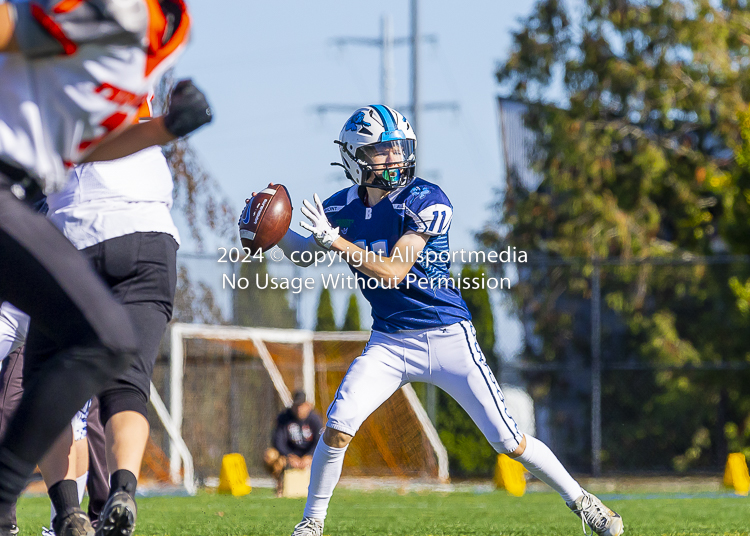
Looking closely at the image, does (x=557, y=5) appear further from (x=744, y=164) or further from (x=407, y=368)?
(x=407, y=368)

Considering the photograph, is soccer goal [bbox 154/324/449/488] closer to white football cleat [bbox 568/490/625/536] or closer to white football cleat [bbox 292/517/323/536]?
white football cleat [bbox 292/517/323/536]

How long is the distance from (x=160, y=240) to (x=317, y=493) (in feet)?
5.00

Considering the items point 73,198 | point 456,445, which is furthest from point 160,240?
point 456,445

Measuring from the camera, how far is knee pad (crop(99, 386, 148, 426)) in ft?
11.2

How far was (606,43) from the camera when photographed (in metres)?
19.1

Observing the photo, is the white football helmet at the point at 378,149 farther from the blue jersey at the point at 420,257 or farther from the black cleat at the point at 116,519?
the black cleat at the point at 116,519

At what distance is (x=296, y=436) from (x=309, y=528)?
25.9 feet

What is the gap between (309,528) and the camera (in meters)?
4.43

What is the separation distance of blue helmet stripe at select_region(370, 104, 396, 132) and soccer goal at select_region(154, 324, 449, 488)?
869 centimetres

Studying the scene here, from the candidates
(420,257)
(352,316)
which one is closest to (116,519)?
(420,257)

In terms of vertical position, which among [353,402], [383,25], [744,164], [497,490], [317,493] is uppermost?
[383,25]

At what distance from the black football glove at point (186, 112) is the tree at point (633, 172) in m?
12.8

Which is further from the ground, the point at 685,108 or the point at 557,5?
the point at 557,5

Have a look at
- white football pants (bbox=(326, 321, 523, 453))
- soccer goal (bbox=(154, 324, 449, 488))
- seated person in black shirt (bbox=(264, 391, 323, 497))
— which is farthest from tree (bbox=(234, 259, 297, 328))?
white football pants (bbox=(326, 321, 523, 453))
